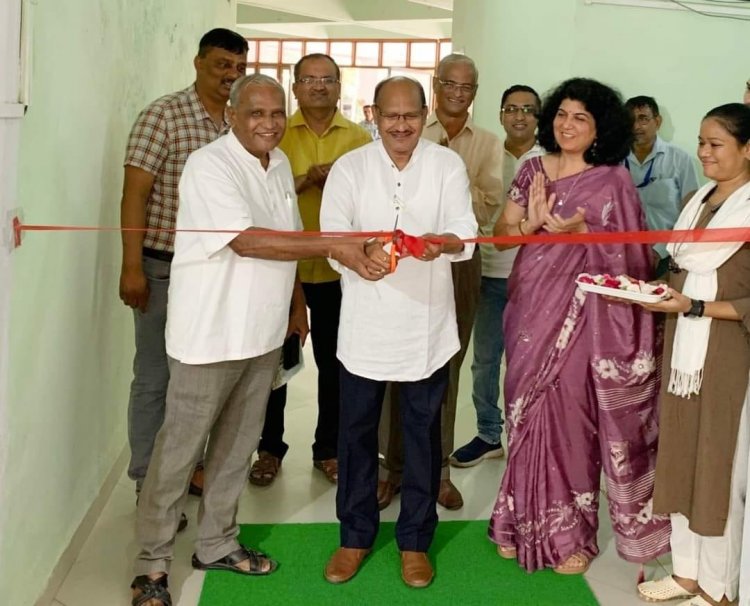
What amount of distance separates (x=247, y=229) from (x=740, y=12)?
3.63 m

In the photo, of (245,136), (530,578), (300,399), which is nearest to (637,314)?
(530,578)

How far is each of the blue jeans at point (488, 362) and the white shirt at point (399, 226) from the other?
45.4 inches

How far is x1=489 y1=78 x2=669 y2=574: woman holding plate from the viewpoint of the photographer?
256 cm

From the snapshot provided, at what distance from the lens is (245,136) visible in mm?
2355

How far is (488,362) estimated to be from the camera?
12.3 feet

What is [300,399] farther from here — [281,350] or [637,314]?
[637,314]

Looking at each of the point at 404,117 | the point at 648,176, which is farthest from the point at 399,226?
the point at 648,176

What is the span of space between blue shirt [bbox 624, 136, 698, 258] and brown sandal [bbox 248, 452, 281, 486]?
7.30 feet

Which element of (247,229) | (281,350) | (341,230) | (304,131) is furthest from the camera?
(304,131)

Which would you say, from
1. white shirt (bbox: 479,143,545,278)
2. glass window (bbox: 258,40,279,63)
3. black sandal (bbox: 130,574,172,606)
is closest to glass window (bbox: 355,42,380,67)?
glass window (bbox: 258,40,279,63)

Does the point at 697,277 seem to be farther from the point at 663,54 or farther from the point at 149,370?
the point at 663,54

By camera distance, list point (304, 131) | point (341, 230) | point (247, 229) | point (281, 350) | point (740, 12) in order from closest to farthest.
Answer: point (247, 229)
point (341, 230)
point (281, 350)
point (304, 131)
point (740, 12)

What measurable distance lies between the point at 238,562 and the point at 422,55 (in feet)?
36.9

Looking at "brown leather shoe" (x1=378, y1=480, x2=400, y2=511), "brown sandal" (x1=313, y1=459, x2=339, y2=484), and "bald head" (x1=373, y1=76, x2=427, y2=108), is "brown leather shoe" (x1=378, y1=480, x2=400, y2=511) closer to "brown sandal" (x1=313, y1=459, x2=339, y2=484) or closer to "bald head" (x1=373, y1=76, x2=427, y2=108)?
"brown sandal" (x1=313, y1=459, x2=339, y2=484)
